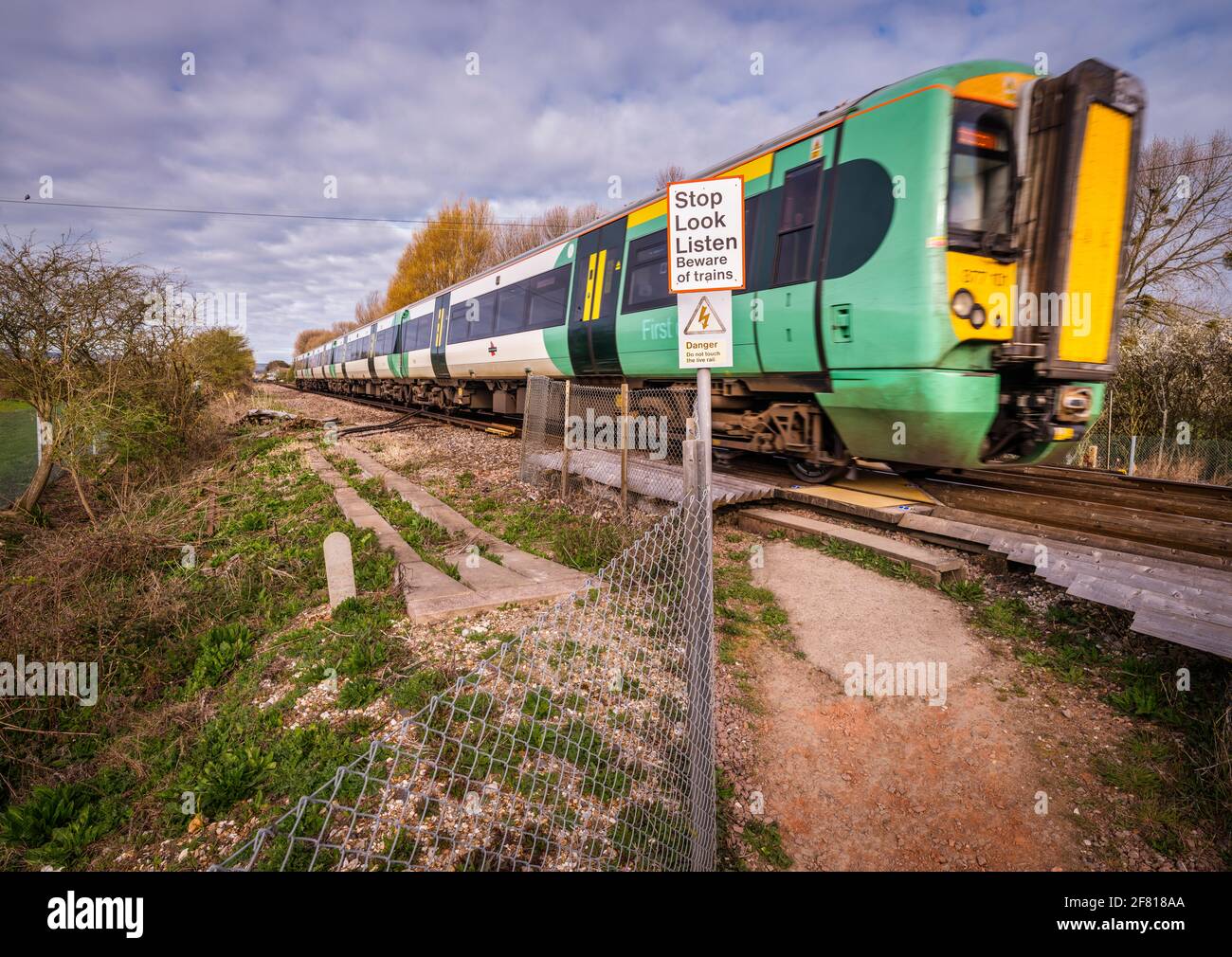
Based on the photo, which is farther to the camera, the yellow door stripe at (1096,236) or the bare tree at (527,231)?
the bare tree at (527,231)

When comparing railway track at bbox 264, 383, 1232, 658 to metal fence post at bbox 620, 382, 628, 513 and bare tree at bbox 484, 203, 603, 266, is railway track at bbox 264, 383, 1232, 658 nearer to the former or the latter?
metal fence post at bbox 620, 382, 628, 513

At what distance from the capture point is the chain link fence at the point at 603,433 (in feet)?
23.7

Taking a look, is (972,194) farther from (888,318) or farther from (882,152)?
(888,318)

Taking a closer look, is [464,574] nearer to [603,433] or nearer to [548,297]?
[603,433]

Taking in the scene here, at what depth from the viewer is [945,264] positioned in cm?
477

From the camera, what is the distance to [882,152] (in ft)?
16.7

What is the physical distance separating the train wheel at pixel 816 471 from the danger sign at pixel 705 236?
14.8ft

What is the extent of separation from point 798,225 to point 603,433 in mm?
Answer: 3688

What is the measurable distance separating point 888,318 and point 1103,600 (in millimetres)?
2625

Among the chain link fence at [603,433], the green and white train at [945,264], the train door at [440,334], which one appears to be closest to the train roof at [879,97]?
the green and white train at [945,264]

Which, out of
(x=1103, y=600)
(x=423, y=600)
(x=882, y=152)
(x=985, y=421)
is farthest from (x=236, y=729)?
(x=882, y=152)

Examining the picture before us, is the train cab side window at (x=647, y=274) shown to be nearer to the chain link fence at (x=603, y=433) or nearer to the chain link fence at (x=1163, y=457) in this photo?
the chain link fence at (x=603, y=433)

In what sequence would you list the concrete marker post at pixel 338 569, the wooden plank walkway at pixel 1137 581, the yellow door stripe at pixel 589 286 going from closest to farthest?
the wooden plank walkway at pixel 1137 581, the concrete marker post at pixel 338 569, the yellow door stripe at pixel 589 286

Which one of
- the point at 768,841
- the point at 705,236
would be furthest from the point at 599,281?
the point at 768,841
